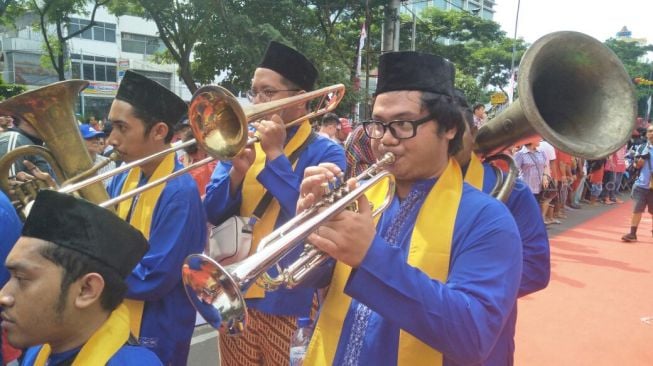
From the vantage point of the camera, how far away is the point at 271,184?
8.25ft

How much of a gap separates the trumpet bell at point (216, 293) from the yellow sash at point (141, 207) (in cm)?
96

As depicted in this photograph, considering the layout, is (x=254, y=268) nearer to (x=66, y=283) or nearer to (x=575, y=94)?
(x=66, y=283)

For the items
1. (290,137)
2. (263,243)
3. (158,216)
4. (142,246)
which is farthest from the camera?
(290,137)

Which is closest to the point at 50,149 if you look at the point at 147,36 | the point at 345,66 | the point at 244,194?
the point at 244,194

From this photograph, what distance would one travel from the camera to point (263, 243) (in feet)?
4.95

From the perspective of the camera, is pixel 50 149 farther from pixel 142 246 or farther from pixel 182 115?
pixel 142 246

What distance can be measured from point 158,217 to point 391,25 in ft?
58.6

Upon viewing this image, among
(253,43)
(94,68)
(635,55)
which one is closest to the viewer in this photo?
(253,43)

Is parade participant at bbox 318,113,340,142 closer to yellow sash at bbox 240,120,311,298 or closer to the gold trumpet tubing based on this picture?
yellow sash at bbox 240,120,311,298

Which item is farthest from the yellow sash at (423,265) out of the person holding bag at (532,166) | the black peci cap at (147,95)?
the person holding bag at (532,166)

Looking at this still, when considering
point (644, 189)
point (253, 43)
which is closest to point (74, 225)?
point (644, 189)

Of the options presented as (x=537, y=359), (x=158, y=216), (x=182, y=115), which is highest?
(x=182, y=115)

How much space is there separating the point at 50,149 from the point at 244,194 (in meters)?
1.04

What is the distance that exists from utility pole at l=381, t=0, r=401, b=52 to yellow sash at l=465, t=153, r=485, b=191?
17206 millimetres
